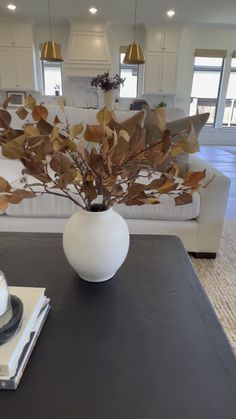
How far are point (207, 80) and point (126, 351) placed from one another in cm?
788

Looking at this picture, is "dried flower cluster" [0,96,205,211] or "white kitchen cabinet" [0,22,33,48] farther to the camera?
"white kitchen cabinet" [0,22,33,48]

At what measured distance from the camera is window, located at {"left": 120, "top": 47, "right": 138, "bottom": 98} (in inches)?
276

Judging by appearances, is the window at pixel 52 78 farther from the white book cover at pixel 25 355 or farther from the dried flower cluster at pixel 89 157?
the white book cover at pixel 25 355

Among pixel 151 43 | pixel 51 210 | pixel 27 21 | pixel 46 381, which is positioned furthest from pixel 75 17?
pixel 46 381

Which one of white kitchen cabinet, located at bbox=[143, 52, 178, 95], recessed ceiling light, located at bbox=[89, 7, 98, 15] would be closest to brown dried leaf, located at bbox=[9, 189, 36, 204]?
recessed ceiling light, located at bbox=[89, 7, 98, 15]

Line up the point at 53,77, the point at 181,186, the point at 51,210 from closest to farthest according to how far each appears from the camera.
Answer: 1. the point at 181,186
2. the point at 51,210
3. the point at 53,77

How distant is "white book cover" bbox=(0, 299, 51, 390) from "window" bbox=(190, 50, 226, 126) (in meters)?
7.29

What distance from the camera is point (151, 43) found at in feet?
20.8

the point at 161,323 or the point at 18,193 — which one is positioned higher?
the point at 18,193

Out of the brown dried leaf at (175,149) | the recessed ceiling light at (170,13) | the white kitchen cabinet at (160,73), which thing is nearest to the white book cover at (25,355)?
the brown dried leaf at (175,149)

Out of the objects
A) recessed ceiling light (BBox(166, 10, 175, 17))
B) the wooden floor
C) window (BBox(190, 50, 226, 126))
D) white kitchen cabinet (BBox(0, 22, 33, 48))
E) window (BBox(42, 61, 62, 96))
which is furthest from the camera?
window (BBox(42, 61, 62, 96))

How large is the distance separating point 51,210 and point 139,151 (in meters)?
1.18

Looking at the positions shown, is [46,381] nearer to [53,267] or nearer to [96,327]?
[96,327]

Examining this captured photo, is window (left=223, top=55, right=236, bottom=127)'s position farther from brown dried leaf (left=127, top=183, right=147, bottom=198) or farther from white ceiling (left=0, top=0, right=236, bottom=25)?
brown dried leaf (left=127, top=183, right=147, bottom=198)
